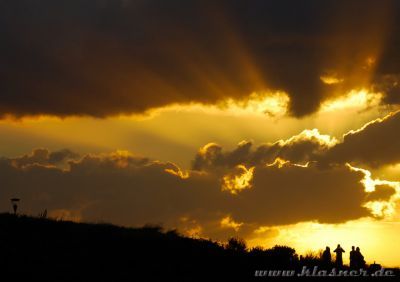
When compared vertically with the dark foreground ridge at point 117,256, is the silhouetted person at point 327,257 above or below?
above

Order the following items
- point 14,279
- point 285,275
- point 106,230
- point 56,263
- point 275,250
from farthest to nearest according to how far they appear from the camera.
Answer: point 275,250 < point 106,230 < point 285,275 < point 56,263 < point 14,279

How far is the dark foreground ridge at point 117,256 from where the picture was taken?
28.5 meters

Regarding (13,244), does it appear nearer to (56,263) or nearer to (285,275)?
(56,263)

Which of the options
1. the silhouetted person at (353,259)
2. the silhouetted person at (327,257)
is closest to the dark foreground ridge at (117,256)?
the silhouetted person at (327,257)

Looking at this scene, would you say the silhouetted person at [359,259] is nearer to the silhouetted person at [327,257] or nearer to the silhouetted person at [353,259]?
the silhouetted person at [353,259]

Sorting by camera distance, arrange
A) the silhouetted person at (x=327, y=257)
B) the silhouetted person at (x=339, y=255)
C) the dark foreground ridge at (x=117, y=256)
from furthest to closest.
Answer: the silhouetted person at (x=327, y=257) → the silhouetted person at (x=339, y=255) → the dark foreground ridge at (x=117, y=256)

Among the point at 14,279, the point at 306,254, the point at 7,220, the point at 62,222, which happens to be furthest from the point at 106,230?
the point at 306,254

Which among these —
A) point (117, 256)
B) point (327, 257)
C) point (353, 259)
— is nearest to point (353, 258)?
point (353, 259)

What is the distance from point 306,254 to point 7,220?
2084 centimetres

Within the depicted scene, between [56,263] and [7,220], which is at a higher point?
[7,220]

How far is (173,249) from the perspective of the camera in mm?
36094

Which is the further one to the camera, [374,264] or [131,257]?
[374,264]

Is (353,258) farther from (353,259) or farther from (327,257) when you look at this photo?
(327,257)

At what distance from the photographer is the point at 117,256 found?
32125 mm
